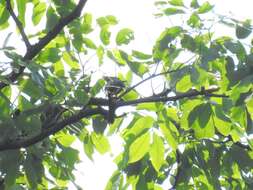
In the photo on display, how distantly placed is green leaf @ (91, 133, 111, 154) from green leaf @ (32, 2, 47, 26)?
67 cm

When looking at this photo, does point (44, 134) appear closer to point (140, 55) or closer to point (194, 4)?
point (140, 55)

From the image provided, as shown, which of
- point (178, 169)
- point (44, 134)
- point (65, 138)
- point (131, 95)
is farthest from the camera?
point (65, 138)

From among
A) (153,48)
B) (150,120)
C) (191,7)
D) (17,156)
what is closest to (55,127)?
(17,156)

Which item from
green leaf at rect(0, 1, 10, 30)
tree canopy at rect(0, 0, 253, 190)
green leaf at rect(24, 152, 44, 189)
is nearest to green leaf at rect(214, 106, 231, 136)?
tree canopy at rect(0, 0, 253, 190)

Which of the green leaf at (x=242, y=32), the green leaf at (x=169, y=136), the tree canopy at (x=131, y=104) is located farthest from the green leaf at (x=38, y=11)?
the green leaf at (x=242, y=32)

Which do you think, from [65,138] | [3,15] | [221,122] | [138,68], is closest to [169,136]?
[221,122]

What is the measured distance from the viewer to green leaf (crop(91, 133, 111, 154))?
2.89m

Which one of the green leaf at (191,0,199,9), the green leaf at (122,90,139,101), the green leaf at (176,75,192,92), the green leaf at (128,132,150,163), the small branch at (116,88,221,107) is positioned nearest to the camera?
the small branch at (116,88,221,107)

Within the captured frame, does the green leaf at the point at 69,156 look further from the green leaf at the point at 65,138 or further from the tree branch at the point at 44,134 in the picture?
the tree branch at the point at 44,134

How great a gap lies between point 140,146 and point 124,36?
0.59m

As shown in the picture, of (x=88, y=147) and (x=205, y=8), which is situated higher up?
(x=205, y=8)

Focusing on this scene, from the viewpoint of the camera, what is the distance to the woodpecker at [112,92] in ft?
7.48

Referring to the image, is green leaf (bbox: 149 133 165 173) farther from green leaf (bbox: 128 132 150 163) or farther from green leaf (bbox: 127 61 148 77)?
green leaf (bbox: 127 61 148 77)

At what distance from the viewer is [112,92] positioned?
2336mm
